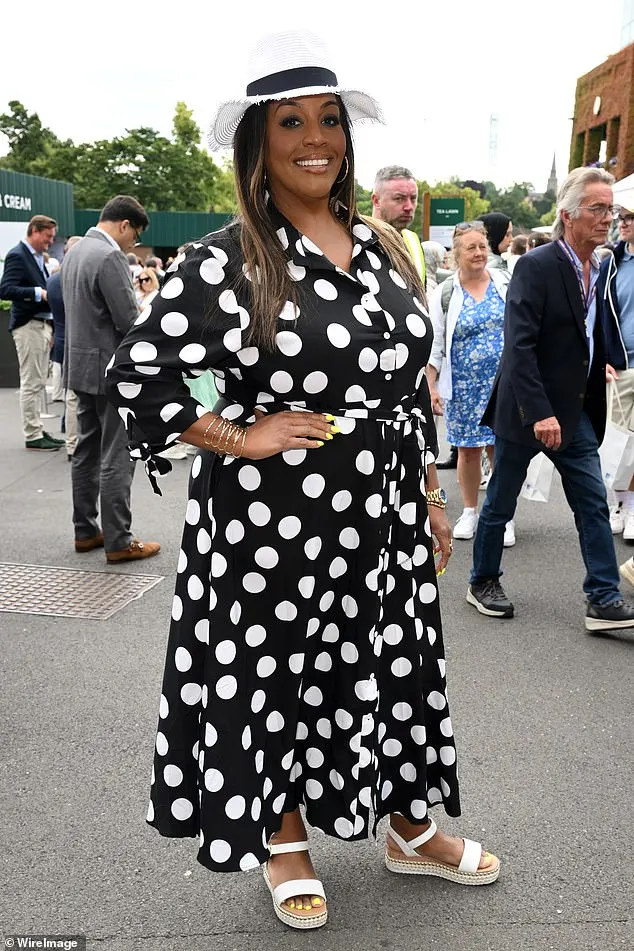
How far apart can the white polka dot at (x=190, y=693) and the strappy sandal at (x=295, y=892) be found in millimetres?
479

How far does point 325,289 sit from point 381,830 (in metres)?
1.77

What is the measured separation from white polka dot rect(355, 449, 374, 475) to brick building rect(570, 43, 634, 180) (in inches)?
1053

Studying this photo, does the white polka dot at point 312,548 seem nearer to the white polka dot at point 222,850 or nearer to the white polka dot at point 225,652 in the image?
the white polka dot at point 225,652

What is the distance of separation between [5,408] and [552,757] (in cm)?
1055

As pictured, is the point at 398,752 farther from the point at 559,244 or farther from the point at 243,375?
the point at 559,244

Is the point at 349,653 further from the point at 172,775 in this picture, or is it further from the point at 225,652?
the point at 172,775

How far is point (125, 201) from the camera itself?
632cm

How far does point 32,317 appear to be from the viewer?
10.2 meters

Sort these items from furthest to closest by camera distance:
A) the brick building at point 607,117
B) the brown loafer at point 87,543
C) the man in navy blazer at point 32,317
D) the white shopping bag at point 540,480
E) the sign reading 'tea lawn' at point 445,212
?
the brick building at point 607,117, the sign reading 'tea lawn' at point 445,212, the man in navy blazer at point 32,317, the brown loafer at point 87,543, the white shopping bag at point 540,480

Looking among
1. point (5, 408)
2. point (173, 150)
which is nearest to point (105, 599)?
point (5, 408)

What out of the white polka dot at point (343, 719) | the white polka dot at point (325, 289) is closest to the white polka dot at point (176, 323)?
the white polka dot at point (325, 289)

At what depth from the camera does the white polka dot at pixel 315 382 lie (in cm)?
229

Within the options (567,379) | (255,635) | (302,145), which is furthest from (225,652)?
(567,379)

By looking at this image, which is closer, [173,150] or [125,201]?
[125,201]
